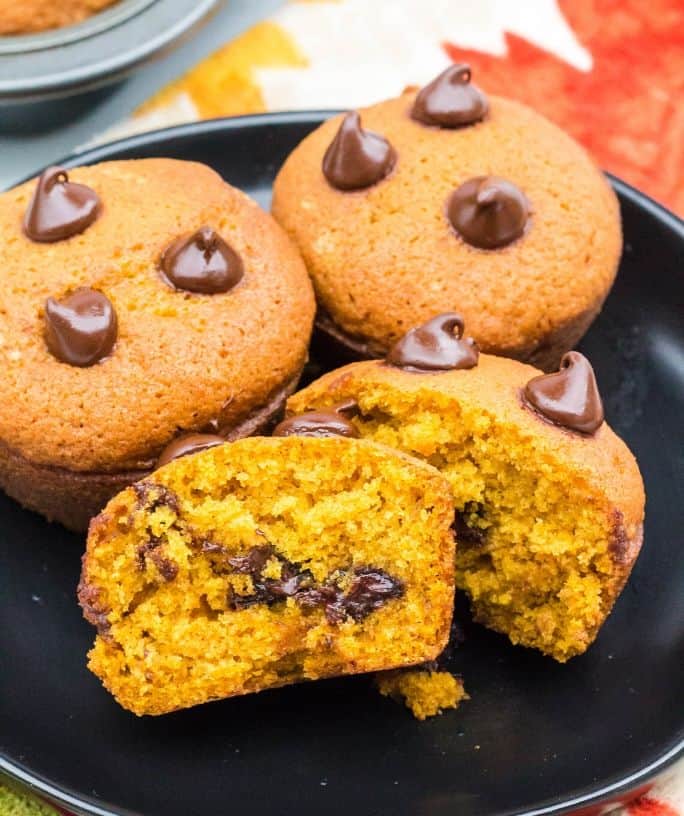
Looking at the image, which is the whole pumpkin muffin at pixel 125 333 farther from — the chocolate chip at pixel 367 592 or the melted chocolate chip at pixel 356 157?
the chocolate chip at pixel 367 592

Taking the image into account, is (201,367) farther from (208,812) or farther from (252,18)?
(252,18)

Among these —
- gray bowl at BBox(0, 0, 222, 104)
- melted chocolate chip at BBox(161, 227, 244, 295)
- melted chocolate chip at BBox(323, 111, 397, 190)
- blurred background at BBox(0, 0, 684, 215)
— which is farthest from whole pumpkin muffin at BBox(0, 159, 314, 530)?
blurred background at BBox(0, 0, 684, 215)

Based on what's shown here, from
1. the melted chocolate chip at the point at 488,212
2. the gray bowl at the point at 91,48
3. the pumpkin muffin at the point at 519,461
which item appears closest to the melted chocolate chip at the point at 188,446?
the pumpkin muffin at the point at 519,461

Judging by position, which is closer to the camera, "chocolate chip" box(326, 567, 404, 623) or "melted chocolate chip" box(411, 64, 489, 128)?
"chocolate chip" box(326, 567, 404, 623)

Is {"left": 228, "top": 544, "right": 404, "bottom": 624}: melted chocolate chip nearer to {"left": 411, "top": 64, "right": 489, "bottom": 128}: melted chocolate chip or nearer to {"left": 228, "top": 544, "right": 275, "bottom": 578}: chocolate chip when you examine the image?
{"left": 228, "top": 544, "right": 275, "bottom": 578}: chocolate chip

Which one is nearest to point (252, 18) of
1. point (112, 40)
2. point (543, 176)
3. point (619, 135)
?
point (112, 40)

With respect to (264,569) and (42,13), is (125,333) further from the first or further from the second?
(42,13)

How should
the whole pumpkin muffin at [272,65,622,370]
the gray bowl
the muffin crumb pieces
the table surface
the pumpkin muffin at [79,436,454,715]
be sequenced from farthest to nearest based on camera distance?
the table surface, the gray bowl, the whole pumpkin muffin at [272,65,622,370], the muffin crumb pieces, the pumpkin muffin at [79,436,454,715]
